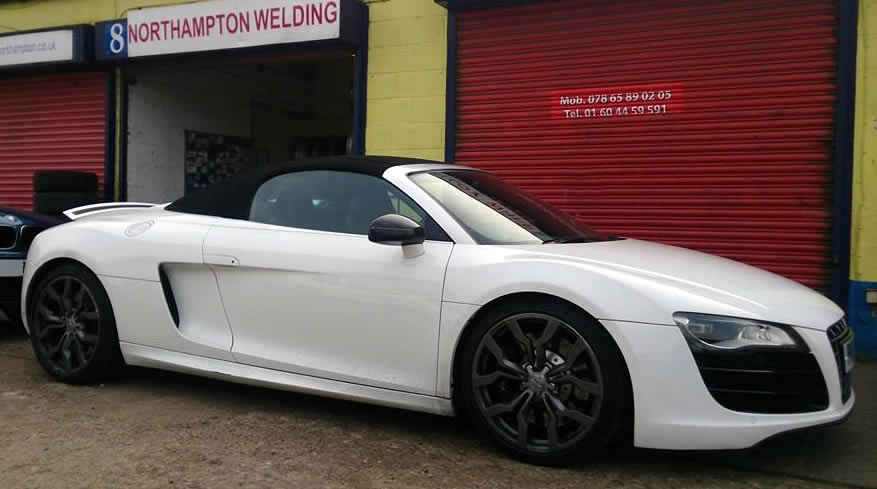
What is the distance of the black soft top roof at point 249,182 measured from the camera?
3783 mm

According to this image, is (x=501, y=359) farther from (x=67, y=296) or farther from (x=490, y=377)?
(x=67, y=296)

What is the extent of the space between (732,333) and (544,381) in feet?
2.51

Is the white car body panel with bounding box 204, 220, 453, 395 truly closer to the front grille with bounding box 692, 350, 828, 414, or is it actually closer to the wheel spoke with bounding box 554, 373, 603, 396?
the wheel spoke with bounding box 554, 373, 603, 396

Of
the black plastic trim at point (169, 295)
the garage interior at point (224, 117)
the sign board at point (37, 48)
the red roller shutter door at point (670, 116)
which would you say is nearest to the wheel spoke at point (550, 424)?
the black plastic trim at point (169, 295)

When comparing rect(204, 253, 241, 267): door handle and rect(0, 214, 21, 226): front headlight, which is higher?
rect(0, 214, 21, 226): front headlight

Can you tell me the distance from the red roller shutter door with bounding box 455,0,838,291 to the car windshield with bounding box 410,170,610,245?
2501mm

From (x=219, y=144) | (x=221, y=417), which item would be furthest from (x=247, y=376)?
(x=219, y=144)

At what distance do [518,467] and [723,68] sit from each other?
4.43 meters

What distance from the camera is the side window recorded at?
3.58 metres

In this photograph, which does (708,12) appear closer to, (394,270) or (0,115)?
(394,270)

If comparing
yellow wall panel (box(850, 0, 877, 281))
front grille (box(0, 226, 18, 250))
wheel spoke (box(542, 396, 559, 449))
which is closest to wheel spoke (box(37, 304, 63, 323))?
front grille (box(0, 226, 18, 250))

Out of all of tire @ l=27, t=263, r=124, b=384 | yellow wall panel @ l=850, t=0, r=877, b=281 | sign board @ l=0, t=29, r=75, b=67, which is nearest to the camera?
tire @ l=27, t=263, r=124, b=384

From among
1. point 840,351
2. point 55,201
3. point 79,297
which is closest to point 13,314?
point 79,297

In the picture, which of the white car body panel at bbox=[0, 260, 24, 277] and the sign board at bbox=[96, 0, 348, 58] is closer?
the white car body panel at bbox=[0, 260, 24, 277]
